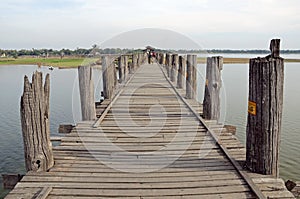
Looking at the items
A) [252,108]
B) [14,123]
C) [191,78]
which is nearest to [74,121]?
[14,123]

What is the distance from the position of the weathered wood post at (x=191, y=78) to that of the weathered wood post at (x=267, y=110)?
5.43 metres

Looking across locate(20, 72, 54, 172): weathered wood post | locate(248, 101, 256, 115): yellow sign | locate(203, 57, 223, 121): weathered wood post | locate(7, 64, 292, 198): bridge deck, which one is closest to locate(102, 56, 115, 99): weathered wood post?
locate(7, 64, 292, 198): bridge deck

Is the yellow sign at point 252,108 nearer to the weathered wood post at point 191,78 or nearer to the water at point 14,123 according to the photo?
the water at point 14,123

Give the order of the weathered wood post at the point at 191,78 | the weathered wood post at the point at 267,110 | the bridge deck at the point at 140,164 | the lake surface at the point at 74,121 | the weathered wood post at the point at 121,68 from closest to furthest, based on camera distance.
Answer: the bridge deck at the point at 140,164
the weathered wood post at the point at 267,110
the lake surface at the point at 74,121
the weathered wood post at the point at 191,78
the weathered wood post at the point at 121,68

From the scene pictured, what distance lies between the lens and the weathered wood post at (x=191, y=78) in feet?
31.2

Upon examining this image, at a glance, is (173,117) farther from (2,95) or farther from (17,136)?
(2,95)

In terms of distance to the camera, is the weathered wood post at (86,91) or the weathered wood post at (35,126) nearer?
the weathered wood post at (35,126)

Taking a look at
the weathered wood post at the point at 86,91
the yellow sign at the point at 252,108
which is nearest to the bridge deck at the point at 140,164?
the weathered wood post at the point at 86,91

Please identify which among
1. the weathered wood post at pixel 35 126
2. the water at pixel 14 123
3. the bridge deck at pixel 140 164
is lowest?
the water at pixel 14 123

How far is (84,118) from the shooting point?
6.64 meters

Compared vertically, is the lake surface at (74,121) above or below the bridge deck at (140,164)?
below

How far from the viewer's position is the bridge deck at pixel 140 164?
3.55m

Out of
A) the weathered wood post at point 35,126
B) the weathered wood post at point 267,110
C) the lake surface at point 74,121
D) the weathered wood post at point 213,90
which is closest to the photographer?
the weathered wood post at point 267,110

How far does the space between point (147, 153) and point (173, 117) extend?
239cm
